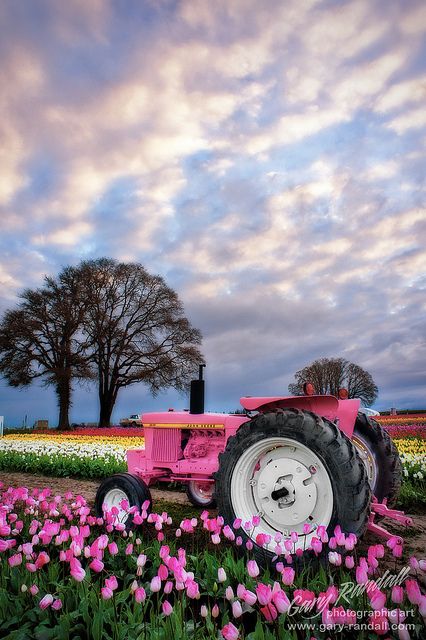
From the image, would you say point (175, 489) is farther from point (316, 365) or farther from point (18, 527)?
point (316, 365)

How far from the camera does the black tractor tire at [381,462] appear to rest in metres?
4.93

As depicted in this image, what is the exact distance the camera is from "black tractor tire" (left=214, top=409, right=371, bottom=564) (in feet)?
10.9

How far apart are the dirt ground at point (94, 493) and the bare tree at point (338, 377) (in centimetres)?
1795

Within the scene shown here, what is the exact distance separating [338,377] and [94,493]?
28313mm

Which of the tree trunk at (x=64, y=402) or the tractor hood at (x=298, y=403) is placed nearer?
the tractor hood at (x=298, y=403)

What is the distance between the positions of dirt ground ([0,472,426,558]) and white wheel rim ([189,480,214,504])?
0.58 m

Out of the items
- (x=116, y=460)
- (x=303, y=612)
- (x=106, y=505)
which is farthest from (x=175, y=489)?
(x=303, y=612)

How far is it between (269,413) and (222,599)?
1336 mm

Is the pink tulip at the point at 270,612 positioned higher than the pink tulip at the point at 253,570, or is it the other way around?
the pink tulip at the point at 253,570

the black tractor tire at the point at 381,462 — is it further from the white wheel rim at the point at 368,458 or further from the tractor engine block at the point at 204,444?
the tractor engine block at the point at 204,444

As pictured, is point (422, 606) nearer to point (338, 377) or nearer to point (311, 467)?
point (311, 467)

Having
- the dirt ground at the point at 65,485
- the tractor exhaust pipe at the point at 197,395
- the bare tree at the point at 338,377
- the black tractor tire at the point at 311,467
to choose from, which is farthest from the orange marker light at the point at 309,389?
the bare tree at the point at 338,377

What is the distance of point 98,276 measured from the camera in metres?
30.7

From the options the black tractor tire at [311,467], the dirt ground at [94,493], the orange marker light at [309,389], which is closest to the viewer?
the black tractor tire at [311,467]
